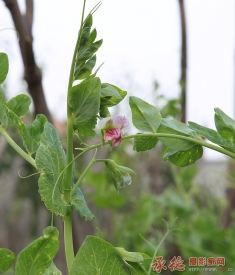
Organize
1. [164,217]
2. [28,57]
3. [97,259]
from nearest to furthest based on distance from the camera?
[97,259], [28,57], [164,217]

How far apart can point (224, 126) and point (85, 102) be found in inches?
3.2

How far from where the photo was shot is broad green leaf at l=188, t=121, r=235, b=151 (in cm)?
24

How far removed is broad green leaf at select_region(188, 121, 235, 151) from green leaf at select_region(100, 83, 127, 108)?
0.05 metres

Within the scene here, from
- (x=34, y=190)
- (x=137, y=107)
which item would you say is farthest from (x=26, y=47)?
(x=34, y=190)

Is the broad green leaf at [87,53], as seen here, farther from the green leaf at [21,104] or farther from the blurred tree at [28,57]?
the blurred tree at [28,57]

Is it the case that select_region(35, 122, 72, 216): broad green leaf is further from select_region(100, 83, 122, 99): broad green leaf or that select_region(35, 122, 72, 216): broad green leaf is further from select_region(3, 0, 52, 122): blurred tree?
select_region(3, 0, 52, 122): blurred tree

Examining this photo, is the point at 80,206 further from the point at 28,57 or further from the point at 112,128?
the point at 28,57

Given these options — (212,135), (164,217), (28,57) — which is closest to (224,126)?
(212,135)

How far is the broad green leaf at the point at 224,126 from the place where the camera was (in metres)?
0.24

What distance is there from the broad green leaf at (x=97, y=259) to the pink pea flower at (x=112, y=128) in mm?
49

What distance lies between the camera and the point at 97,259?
21 cm

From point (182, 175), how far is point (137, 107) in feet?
2.44

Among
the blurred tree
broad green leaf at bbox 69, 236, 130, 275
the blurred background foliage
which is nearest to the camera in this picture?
broad green leaf at bbox 69, 236, 130, 275

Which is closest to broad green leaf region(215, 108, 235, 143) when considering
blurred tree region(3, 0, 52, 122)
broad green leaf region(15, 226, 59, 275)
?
broad green leaf region(15, 226, 59, 275)
